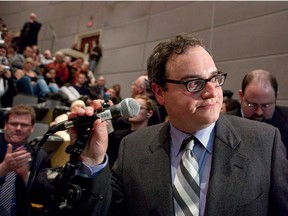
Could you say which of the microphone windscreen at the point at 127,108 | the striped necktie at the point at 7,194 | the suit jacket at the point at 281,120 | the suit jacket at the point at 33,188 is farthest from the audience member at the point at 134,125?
the microphone windscreen at the point at 127,108

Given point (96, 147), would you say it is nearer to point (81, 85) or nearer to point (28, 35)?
point (81, 85)

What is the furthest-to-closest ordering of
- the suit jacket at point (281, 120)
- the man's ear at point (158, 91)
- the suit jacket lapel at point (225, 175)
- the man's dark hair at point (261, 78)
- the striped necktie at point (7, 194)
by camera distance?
the man's dark hair at point (261, 78) → the suit jacket at point (281, 120) → the striped necktie at point (7, 194) → the man's ear at point (158, 91) → the suit jacket lapel at point (225, 175)

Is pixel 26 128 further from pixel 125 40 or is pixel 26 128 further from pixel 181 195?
pixel 125 40

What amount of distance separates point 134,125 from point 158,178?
1.27 metres

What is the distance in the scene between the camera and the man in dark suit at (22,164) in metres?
1.36

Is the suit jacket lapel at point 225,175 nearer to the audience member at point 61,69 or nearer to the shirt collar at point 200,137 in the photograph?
the shirt collar at point 200,137

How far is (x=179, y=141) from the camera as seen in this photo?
989 millimetres

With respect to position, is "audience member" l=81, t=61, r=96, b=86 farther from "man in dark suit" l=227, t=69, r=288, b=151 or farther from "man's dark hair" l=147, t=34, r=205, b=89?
"man's dark hair" l=147, t=34, r=205, b=89

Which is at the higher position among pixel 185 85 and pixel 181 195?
pixel 185 85

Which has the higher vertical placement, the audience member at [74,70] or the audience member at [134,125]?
the audience member at [74,70]

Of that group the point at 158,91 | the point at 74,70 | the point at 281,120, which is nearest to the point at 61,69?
the point at 74,70

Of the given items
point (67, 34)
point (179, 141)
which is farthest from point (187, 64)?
point (67, 34)

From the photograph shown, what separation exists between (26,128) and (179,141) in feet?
4.48

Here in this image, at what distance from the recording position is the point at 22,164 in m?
1.39
